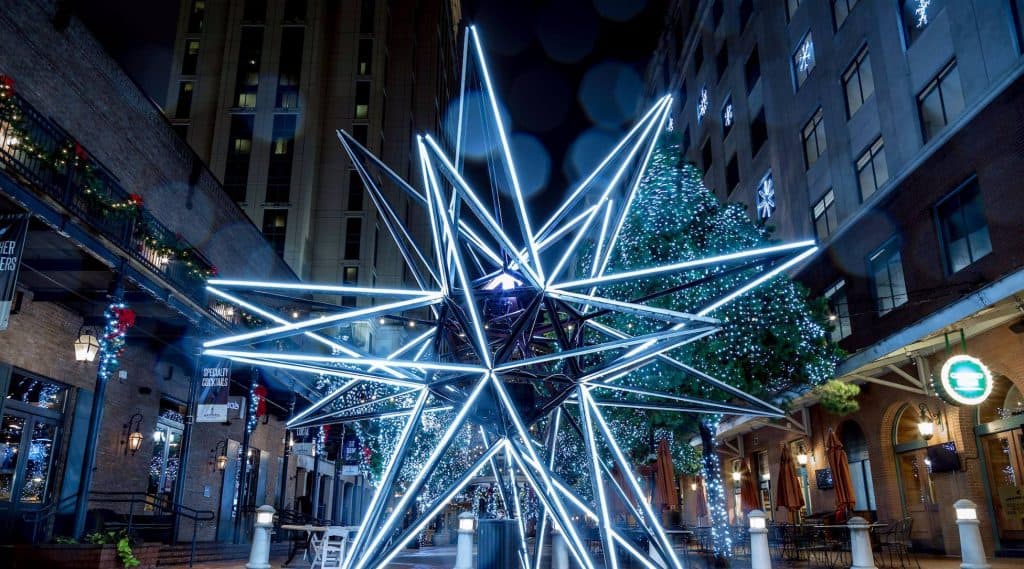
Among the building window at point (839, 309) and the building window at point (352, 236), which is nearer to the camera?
the building window at point (839, 309)

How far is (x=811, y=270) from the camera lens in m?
28.4

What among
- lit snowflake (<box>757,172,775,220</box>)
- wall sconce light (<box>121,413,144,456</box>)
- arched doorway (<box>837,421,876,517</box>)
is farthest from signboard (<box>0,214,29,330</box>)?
lit snowflake (<box>757,172,775,220</box>)

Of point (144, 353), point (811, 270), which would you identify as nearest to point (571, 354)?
point (144, 353)

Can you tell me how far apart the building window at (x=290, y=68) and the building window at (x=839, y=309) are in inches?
1714

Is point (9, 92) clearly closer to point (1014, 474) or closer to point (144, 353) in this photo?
point (144, 353)

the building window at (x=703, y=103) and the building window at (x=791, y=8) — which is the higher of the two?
the building window at (x=703, y=103)

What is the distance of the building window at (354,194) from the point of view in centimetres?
6059

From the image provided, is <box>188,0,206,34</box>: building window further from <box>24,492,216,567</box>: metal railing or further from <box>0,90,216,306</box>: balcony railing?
<box>24,492,216,567</box>: metal railing

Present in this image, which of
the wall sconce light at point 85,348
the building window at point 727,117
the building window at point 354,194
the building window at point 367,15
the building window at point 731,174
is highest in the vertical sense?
the building window at point 367,15

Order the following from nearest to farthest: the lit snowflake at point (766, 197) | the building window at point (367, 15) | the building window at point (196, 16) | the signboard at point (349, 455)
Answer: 1. the lit snowflake at point (766, 197)
2. the signboard at point (349, 455)
3. the building window at point (196, 16)
4. the building window at point (367, 15)

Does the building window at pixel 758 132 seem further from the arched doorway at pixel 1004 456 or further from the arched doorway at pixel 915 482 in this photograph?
the arched doorway at pixel 1004 456

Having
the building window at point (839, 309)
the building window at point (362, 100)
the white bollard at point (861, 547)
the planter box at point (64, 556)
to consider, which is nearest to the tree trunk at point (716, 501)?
the white bollard at point (861, 547)

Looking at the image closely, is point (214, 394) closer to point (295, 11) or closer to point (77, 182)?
point (77, 182)

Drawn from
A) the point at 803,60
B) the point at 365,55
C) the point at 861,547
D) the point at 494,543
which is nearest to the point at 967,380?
the point at 861,547
